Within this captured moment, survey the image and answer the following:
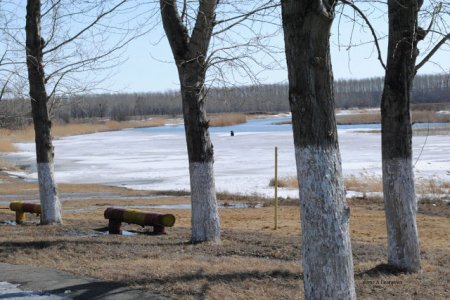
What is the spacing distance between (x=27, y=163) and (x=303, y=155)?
48392 mm

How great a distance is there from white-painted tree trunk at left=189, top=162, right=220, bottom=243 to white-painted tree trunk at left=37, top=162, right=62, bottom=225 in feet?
13.8

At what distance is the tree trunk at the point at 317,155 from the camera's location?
491 centimetres

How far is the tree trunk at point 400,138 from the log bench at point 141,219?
18.3 ft

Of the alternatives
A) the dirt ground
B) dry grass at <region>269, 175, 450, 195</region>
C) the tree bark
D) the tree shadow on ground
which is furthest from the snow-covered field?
the tree shadow on ground

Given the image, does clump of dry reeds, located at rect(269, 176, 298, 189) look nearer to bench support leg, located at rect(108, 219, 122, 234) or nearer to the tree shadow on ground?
bench support leg, located at rect(108, 219, 122, 234)

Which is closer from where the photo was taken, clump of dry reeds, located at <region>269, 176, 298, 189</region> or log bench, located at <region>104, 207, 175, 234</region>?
log bench, located at <region>104, 207, 175, 234</region>

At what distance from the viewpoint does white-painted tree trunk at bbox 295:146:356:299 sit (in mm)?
4930

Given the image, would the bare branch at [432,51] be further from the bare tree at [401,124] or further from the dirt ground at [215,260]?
the dirt ground at [215,260]

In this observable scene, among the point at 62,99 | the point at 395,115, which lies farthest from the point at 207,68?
the point at 62,99

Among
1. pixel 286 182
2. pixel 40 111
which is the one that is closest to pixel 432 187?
pixel 286 182

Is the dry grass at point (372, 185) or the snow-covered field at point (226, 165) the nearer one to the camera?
the dry grass at point (372, 185)

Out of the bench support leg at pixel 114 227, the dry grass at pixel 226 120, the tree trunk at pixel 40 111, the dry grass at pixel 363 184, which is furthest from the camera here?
the dry grass at pixel 226 120

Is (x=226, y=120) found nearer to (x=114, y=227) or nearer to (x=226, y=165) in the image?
(x=226, y=165)

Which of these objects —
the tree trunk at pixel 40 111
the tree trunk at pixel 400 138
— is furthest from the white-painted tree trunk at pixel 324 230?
the tree trunk at pixel 40 111
